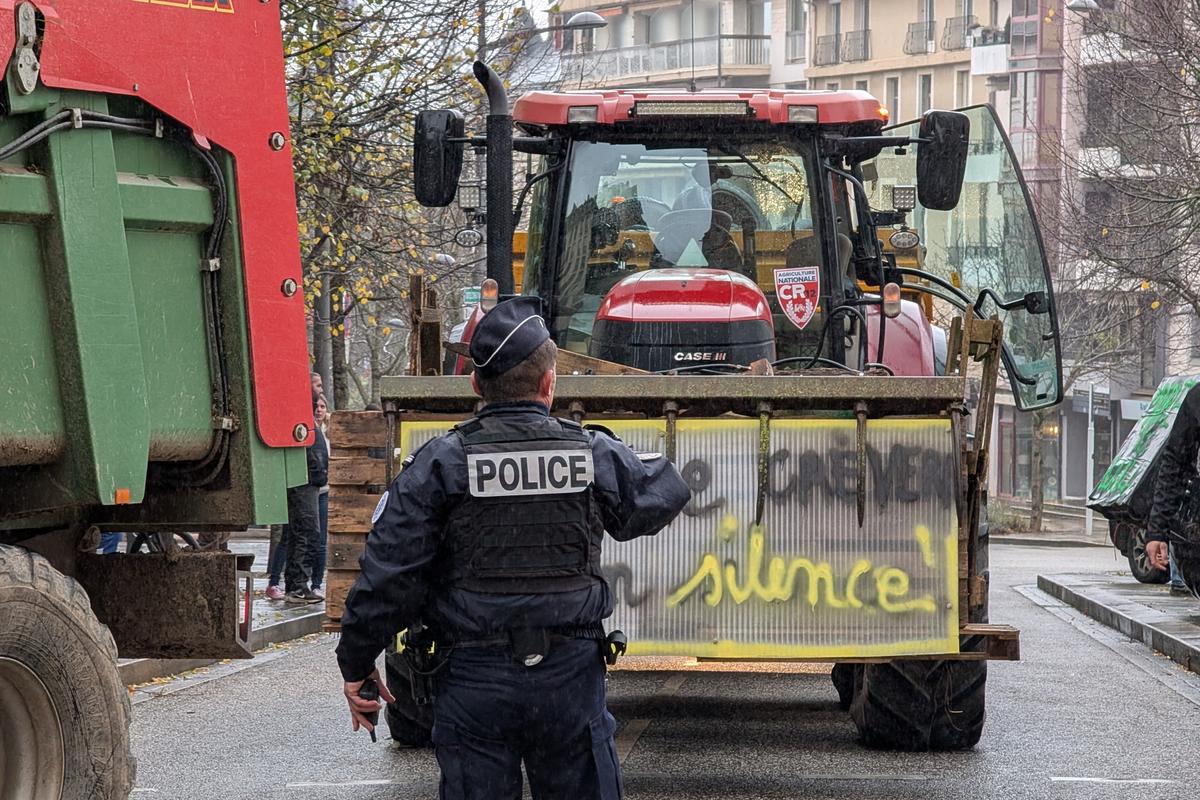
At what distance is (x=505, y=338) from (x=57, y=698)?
5.36 feet

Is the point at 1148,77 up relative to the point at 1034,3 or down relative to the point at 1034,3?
down

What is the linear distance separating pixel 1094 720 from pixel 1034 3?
50650 millimetres

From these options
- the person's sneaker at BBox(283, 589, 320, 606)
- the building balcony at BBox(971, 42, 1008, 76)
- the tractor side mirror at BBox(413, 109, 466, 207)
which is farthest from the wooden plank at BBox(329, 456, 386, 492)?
the building balcony at BBox(971, 42, 1008, 76)

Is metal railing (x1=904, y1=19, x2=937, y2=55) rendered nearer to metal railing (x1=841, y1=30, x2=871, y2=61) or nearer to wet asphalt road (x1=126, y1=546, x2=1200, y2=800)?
metal railing (x1=841, y1=30, x2=871, y2=61)

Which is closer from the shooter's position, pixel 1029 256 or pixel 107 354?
pixel 107 354

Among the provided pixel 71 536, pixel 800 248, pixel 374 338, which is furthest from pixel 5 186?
pixel 374 338

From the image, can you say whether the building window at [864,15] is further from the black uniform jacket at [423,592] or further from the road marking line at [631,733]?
the black uniform jacket at [423,592]

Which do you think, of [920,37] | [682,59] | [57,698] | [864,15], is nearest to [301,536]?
[57,698]

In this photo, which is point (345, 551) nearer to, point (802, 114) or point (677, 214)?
point (677, 214)

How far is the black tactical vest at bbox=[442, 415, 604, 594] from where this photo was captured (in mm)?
4520

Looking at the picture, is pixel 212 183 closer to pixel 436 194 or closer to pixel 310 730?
pixel 436 194

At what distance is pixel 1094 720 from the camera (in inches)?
408

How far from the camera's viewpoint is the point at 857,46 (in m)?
64.8

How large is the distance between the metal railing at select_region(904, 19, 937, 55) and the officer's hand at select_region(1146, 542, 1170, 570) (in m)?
55.4
